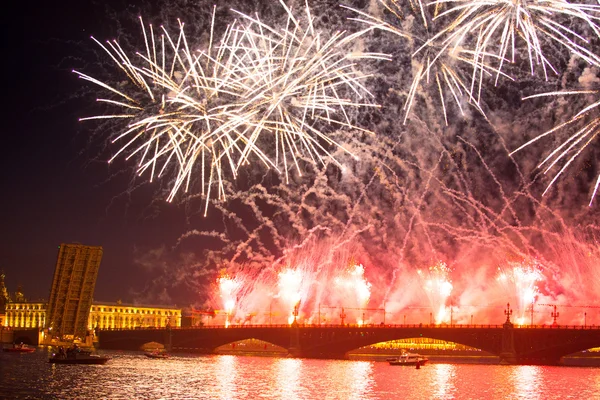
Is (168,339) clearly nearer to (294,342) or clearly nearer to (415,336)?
(294,342)

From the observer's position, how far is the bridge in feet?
306

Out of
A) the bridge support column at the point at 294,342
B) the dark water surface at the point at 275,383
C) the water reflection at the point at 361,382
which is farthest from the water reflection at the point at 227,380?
the bridge support column at the point at 294,342

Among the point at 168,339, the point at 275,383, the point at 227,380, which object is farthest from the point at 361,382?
the point at 168,339

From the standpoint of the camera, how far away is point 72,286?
95125 millimetres

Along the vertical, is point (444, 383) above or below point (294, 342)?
below

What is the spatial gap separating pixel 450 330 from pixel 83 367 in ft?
136

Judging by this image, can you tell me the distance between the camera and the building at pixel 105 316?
614 ft

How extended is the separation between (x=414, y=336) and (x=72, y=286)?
39.2 meters

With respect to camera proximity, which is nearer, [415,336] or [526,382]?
[526,382]

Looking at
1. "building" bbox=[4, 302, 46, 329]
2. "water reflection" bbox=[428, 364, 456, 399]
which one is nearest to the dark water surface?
"water reflection" bbox=[428, 364, 456, 399]

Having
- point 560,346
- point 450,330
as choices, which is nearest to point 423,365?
point 450,330

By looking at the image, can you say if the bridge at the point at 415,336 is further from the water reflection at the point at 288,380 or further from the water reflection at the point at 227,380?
the water reflection at the point at 227,380

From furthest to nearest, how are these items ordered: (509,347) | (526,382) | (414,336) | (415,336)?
(414,336)
(415,336)
(509,347)
(526,382)

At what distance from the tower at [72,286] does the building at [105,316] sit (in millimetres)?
85406
